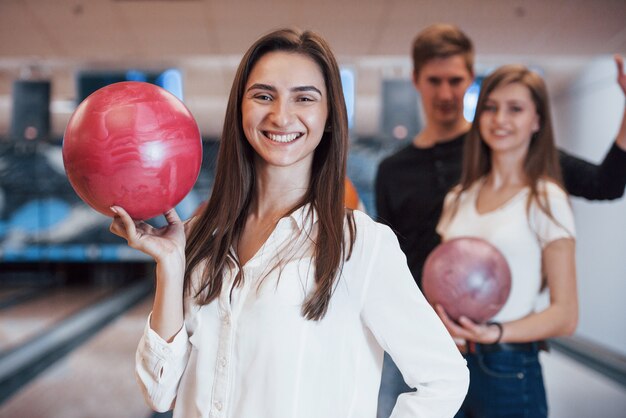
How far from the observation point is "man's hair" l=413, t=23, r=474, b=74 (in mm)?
1983

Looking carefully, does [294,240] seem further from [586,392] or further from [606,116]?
[606,116]

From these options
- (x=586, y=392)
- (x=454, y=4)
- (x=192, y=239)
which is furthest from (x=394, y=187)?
(x=586, y=392)

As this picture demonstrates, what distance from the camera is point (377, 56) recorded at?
5141mm

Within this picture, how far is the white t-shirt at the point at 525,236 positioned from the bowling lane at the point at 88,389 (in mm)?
2595

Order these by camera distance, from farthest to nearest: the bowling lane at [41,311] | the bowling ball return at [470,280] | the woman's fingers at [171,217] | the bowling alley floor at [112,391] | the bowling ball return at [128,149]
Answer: the bowling lane at [41,311] → the bowling alley floor at [112,391] → the bowling ball return at [470,280] → the woman's fingers at [171,217] → the bowling ball return at [128,149]

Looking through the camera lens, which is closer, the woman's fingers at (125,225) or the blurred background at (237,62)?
the woman's fingers at (125,225)

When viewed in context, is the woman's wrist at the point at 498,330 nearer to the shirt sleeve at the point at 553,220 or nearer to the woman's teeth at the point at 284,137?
the shirt sleeve at the point at 553,220

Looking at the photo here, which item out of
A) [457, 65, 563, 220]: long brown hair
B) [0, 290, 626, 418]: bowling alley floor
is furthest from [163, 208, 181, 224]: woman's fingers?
[0, 290, 626, 418]: bowling alley floor

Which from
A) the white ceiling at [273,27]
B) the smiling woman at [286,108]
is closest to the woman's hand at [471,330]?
the smiling woman at [286,108]

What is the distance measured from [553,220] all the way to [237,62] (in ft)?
13.7

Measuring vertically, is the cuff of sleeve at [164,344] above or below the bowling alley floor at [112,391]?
above

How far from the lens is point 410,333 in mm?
978

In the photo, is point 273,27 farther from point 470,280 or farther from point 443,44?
point 470,280

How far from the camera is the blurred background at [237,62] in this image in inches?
158
